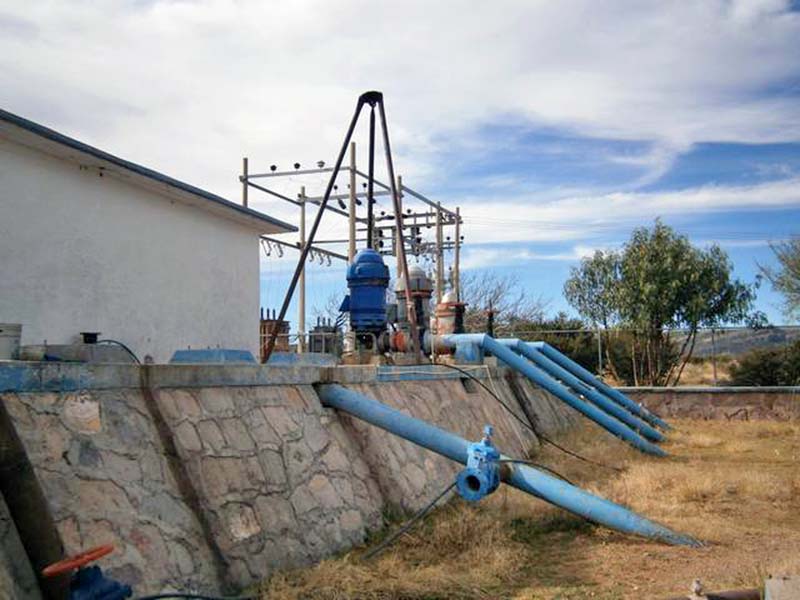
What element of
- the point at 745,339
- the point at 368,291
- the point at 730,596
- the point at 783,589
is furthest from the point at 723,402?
the point at 783,589

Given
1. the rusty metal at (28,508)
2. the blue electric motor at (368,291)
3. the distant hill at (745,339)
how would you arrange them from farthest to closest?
1. the distant hill at (745,339)
2. the blue electric motor at (368,291)
3. the rusty metal at (28,508)

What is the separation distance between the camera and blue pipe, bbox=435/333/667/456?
37.2 feet

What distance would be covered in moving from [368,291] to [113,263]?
11.8ft

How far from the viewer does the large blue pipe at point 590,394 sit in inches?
502

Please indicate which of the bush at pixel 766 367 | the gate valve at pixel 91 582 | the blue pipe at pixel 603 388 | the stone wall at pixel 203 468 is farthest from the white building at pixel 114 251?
the bush at pixel 766 367

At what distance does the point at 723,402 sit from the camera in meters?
15.5

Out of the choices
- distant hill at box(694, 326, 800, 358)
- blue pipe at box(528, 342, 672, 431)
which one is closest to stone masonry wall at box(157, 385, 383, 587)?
blue pipe at box(528, 342, 672, 431)

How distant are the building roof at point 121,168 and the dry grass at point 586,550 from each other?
6.05 metres

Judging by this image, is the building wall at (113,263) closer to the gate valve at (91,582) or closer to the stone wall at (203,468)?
the stone wall at (203,468)

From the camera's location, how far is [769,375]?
19.2m

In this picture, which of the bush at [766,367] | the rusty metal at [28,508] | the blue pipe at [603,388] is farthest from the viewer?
the bush at [766,367]

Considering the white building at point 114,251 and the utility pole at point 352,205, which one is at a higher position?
the utility pole at point 352,205

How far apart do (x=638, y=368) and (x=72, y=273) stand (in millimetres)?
15243

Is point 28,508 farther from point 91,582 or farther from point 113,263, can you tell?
point 113,263
